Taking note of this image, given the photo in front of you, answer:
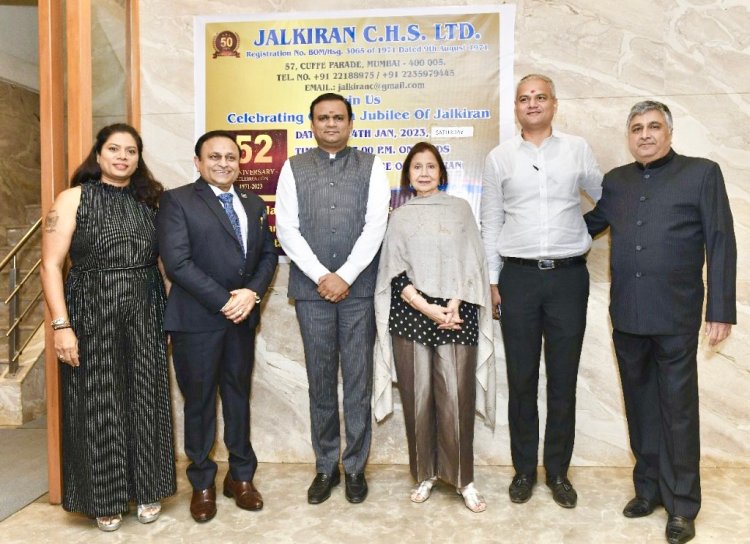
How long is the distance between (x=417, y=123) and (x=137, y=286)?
1.62m

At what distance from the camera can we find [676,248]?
221cm

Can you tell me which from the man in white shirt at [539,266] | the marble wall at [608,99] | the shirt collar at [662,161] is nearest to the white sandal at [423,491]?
the man in white shirt at [539,266]

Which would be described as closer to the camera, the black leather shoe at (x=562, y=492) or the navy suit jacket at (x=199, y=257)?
the navy suit jacket at (x=199, y=257)

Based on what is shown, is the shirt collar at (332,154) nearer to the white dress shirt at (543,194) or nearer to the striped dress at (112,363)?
the white dress shirt at (543,194)

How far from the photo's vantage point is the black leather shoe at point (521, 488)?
2555 mm

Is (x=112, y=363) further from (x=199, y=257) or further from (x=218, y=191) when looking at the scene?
(x=218, y=191)

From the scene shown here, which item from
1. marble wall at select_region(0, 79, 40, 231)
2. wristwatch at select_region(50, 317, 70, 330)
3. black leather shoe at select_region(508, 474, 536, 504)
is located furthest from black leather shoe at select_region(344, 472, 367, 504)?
marble wall at select_region(0, 79, 40, 231)

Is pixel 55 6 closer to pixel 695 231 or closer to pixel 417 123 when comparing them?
pixel 417 123

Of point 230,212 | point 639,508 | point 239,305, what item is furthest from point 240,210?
point 639,508

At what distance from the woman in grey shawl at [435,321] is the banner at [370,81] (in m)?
0.55

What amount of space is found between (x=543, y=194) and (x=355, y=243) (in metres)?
0.85

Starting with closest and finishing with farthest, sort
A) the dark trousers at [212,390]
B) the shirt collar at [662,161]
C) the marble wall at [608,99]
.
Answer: the shirt collar at [662,161]
the dark trousers at [212,390]
the marble wall at [608,99]

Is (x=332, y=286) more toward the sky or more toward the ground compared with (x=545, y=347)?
more toward the sky

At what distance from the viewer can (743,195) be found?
2.90 m
